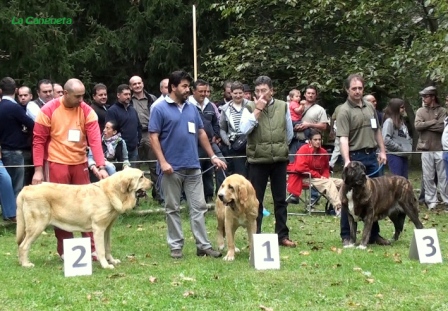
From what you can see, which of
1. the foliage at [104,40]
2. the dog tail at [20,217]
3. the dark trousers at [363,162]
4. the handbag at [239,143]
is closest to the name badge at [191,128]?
the dog tail at [20,217]

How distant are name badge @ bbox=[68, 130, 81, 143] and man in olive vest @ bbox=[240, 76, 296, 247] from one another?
6.02 feet

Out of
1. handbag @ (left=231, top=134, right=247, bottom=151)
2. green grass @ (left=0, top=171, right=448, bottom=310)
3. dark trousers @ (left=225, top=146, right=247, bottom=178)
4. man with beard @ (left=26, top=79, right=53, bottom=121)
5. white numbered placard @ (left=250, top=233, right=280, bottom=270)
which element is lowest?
green grass @ (left=0, top=171, right=448, bottom=310)

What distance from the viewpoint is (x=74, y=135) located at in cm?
811

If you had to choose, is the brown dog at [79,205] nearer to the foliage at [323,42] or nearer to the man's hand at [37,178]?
the man's hand at [37,178]

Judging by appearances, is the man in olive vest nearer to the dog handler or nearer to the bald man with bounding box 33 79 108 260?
the dog handler

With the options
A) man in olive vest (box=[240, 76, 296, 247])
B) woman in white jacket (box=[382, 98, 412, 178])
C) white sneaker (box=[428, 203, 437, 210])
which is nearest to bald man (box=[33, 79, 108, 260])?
man in olive vest (box=[240, 76, 296, 247])

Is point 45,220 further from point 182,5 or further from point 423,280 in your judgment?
point 182,5

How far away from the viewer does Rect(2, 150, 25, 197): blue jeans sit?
35.1 feet

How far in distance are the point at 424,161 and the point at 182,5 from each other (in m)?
9.80

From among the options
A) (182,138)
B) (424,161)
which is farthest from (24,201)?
(424,161)

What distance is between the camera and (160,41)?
20.7 meters

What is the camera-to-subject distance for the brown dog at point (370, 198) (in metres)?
8.74

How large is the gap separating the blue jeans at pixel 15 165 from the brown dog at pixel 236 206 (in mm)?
3624

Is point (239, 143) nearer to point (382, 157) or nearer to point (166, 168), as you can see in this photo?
point (382, 157)
